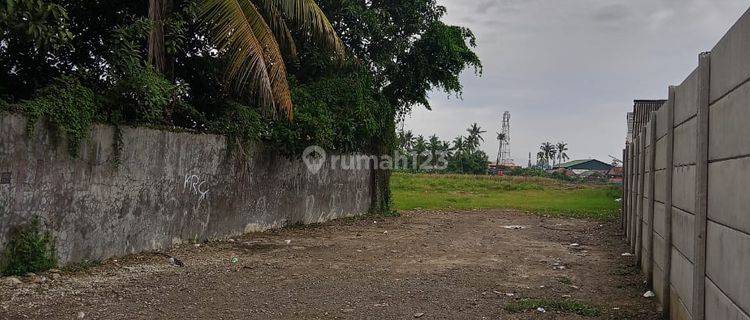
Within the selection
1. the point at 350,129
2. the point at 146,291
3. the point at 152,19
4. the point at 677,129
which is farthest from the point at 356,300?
the point at 350,129

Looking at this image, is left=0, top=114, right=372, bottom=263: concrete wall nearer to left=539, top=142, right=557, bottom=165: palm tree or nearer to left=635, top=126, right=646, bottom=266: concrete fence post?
left=635, top=126, right=646, bottom=266: concrete fence post

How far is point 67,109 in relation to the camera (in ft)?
21.3

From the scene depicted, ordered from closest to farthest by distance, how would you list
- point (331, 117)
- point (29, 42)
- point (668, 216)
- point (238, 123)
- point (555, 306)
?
1. point (668, 216)
2. point (555, 306)
3. point (29, 42)
4. point (238, 123)
5. point (331, 117)

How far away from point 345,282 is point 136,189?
10.7ft

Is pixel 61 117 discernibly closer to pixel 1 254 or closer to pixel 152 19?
pixel 1 254

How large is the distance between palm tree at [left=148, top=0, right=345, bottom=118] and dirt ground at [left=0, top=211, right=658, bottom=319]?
8.48 feet

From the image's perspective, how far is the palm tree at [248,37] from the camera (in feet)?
28.0

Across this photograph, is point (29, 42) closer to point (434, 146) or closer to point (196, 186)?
point (196, 186)

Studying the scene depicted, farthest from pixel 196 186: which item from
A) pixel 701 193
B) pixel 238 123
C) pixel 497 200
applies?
pixel 497 200

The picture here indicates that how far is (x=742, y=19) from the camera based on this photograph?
9.30 feet

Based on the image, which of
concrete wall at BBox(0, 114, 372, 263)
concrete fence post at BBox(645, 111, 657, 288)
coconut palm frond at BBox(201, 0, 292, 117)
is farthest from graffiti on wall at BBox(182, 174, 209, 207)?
concrete fence post at BBox(645, 111, 657, 288)

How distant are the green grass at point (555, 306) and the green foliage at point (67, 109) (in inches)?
199

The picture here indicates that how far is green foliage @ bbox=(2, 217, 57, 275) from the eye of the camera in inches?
236

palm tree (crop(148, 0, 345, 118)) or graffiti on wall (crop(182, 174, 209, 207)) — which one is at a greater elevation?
palm tree (crop(148, 0, 345, 118))
